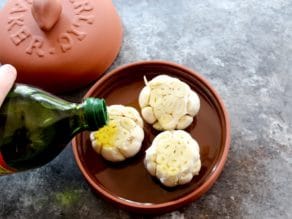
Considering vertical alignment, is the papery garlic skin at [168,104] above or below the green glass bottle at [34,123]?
below

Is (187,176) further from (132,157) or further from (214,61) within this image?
(214,61)

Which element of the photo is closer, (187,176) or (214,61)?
(187,176)

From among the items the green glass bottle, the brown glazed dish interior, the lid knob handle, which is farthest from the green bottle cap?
the lid knob handle

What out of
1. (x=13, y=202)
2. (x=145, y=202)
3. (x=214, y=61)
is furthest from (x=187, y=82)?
(x=13, y=202)

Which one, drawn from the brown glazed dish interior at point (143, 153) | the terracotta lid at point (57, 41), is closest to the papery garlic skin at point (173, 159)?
the brown glazed dish interior at point (143, 153)

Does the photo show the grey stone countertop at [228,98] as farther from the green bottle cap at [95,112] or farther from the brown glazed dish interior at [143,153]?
the green bottle cap at [95,112]

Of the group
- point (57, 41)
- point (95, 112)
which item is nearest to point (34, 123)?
point (95, 112)

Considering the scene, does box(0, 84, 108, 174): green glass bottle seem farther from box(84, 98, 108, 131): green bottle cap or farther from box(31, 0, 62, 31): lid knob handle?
box(31, 0, 62, 31): lid knob handle
